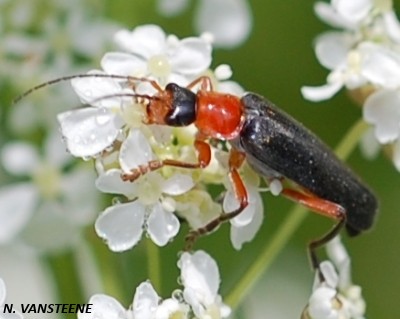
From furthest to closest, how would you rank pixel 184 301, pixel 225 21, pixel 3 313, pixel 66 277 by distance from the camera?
pixel 225 21 < pixel 66 277 < pixel 184 301 < pixel 3 313

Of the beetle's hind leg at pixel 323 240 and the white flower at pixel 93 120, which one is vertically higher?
the white flower at pixel 93 120

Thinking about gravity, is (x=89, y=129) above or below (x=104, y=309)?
above

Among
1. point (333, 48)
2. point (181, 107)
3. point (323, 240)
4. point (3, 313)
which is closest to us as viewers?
point (3, 313)

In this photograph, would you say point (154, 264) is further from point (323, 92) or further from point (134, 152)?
point (323, 92)

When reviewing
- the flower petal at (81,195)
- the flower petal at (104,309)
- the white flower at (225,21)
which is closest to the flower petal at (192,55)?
the flower petal at (104,309)

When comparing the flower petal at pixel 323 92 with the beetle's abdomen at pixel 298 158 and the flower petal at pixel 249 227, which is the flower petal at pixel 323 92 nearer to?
the beetle's abdomen at pixel 298 158

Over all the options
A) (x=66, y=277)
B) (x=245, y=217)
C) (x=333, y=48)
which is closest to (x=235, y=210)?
(x=245, y=217)
